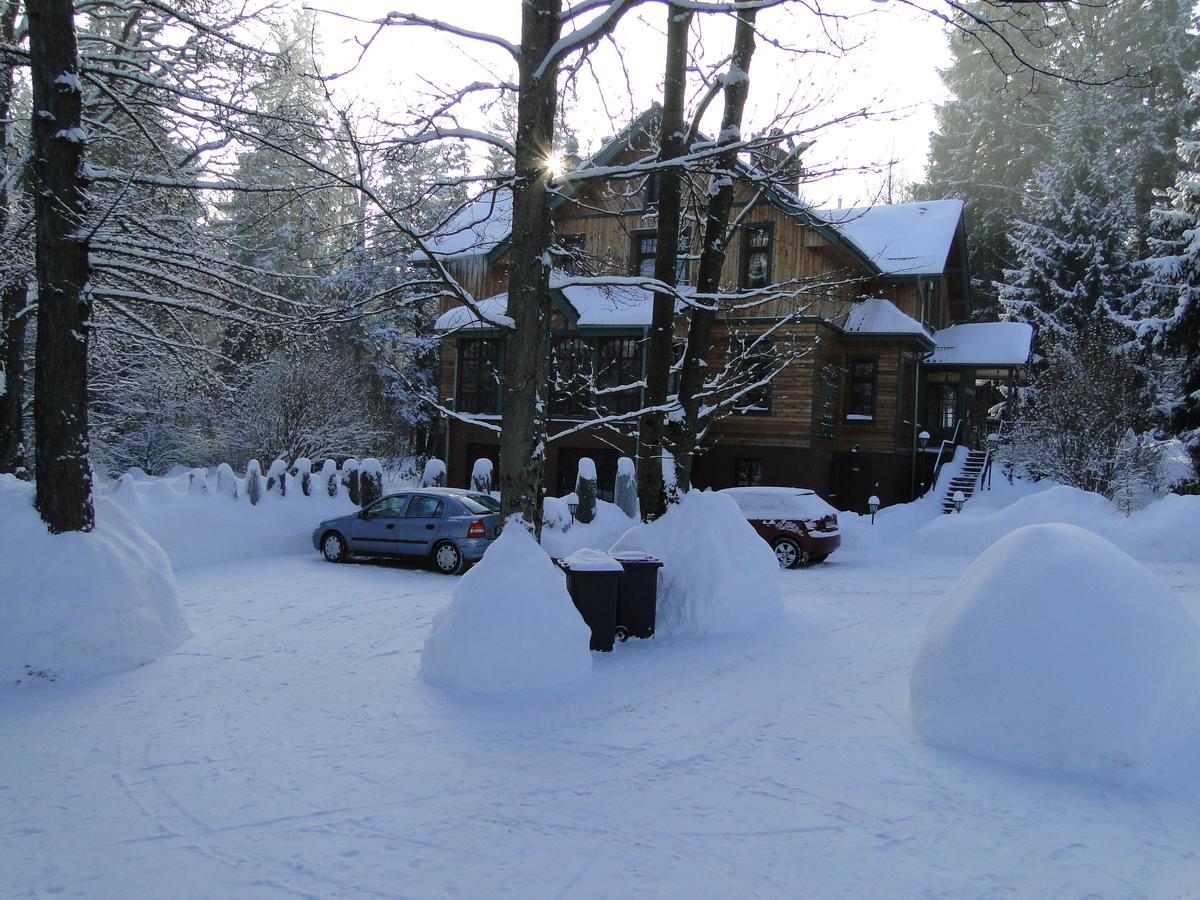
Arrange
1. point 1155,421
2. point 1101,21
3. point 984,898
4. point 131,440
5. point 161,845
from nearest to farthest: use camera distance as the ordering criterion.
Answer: point 984,898, point 161,845, point 1155,421, point 131,440, point 1101,21

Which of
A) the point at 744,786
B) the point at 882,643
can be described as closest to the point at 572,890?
the point at 744,786

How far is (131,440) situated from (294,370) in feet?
23.7

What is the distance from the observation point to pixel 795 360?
892 inches

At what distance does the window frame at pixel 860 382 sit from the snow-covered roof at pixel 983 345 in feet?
10.4

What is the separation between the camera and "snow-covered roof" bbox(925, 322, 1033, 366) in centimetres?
2723

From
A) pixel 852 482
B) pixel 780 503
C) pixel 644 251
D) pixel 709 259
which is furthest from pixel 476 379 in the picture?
pixel 709 259

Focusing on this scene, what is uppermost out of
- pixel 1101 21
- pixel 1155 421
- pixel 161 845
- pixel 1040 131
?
pixel 1101 21

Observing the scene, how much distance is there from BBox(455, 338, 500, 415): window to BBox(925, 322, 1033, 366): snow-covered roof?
1400 cm

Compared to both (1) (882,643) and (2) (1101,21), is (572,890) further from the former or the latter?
(2) (1101,21)

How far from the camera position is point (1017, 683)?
5.64 m

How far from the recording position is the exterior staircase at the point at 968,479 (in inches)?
967

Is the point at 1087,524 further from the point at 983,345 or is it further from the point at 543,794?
the point at 543,794

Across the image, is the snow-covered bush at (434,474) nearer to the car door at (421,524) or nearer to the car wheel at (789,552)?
the car door at (421,524)

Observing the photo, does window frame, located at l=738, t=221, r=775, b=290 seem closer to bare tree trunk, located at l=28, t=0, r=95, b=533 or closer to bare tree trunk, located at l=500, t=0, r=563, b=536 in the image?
bare tree trunk, located at l=500, t=0, r=563, b=536
